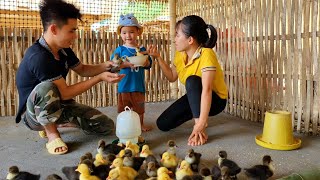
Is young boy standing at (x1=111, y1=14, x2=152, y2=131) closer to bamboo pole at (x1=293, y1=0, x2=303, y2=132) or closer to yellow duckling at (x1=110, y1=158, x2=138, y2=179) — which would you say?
yellow duckling at (x1=110, y1=158, x2=138, y2=179)

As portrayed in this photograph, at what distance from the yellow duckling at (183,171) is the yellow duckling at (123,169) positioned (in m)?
0.22

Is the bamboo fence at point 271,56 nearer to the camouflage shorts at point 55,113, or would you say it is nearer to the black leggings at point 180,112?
the black leggings at point 180,112

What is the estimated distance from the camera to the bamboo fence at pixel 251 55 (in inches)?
96.7

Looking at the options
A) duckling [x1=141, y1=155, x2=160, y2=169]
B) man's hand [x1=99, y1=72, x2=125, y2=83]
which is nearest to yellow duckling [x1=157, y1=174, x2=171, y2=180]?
duckling [x1=141, y1=155, x2=160, y2=169]

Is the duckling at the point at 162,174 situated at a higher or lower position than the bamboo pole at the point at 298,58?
lower

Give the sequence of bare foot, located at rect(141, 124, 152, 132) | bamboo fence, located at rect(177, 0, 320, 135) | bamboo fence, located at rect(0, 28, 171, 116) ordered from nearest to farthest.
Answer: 1. bamboo fence, located at rect(177, 0, 320, 135)
2. bare foot, located at rect(141, 124, 152, 132)
3. bamboo fence, located at rect(0, 28, 171, 116)

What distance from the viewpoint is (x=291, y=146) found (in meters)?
2.13

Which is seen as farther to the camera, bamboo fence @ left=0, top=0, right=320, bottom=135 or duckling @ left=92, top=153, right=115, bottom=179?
bamboo fence @ left=0, top=0, right=320, bottom=135

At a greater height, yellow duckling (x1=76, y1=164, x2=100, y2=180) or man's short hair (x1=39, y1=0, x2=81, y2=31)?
man's short hair (x1=39, y1=0, x2=81, y2=31)

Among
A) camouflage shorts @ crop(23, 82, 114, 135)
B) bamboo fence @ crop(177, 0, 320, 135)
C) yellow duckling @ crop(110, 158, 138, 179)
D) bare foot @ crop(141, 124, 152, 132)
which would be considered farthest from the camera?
bare foot @ crop(141, 124, 152, 132)

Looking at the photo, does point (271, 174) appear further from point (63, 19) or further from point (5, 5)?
point (5, 5)

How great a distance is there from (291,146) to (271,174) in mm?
624

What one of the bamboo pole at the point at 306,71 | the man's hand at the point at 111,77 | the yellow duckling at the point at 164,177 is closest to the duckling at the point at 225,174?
the yellow duckling at the point at 164,177

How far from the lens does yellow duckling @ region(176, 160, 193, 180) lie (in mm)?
1554
